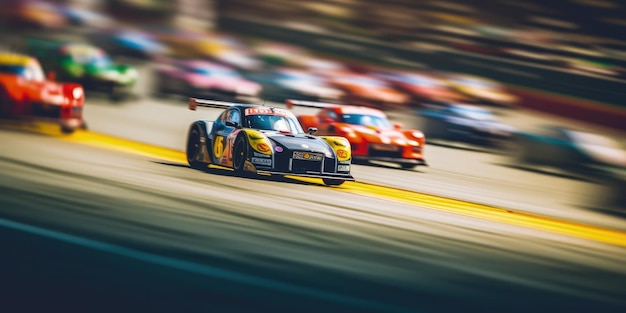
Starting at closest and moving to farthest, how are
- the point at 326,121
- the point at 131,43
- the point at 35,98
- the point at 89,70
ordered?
the point at 326,121
the point at 35,98
the point at 89,70
the point at 131,43

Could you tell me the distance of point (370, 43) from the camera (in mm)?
22594

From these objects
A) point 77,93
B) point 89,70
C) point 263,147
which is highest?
point 89,70

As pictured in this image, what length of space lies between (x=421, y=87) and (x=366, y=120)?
21.5 feet

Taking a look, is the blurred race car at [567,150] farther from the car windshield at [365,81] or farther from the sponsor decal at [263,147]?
the sponsor decal at [263,147]

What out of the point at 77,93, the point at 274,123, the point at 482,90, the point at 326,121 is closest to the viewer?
the point at 274,123

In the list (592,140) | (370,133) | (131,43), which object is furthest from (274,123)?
(131,43)

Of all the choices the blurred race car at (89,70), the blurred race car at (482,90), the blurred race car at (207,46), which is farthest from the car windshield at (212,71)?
the blurred race car at (482,90)

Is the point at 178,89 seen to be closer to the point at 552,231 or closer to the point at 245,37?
the point at 245,37

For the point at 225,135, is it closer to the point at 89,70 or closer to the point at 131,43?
the point at 89,70

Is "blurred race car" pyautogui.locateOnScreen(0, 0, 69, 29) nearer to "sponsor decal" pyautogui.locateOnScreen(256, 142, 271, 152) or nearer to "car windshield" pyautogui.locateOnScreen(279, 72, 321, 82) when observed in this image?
"car windshield" pyautogui.locateOnScreen(279, 72, 321, 82)

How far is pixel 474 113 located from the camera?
1525 centimetres

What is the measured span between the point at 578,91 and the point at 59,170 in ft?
37.1

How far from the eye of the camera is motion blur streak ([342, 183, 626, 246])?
31.5 ft

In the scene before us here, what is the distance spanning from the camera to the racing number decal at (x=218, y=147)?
33.7 ft
